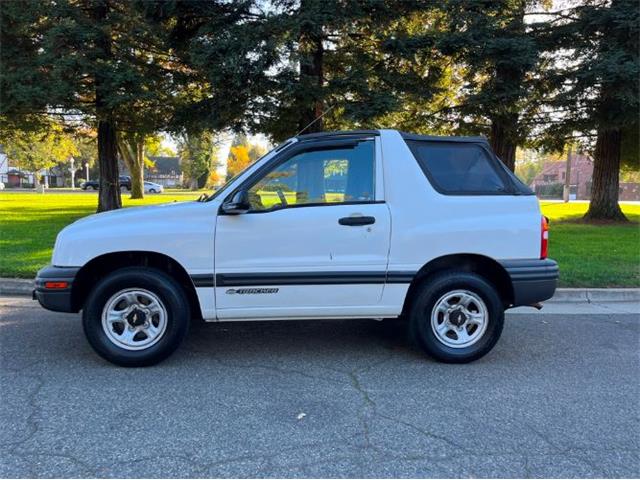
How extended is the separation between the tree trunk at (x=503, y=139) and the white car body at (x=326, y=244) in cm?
1025

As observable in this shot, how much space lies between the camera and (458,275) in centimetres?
438

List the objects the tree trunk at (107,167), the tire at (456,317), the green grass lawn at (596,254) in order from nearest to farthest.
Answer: the tire at (456,317)
the green grass lawn at (596,254)
the tree trunk at (107,167)

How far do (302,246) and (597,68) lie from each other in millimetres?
11398

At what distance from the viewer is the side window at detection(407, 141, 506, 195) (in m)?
4.42

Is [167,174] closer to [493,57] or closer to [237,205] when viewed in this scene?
[493,57]

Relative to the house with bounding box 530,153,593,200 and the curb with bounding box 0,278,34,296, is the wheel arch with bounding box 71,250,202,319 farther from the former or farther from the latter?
the house with bounding box 530,153,593,200

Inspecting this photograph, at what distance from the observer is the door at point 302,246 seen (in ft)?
13.8

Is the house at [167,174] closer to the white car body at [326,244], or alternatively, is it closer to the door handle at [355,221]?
the white car body at [326,244]

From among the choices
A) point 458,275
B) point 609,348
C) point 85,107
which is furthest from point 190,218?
point 85,107

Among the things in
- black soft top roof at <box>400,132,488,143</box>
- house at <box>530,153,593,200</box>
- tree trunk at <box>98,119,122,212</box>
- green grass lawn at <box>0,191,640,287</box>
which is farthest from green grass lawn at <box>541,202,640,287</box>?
house at <box>530,153,593,200</box>

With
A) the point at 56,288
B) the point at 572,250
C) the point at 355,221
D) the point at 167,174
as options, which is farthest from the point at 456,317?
the point at 167,174

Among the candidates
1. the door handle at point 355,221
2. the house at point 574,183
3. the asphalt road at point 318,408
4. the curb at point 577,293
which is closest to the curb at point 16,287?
the curb at point 577,293

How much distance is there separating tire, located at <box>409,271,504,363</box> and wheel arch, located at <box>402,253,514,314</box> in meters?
0.09

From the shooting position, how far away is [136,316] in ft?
14.0
